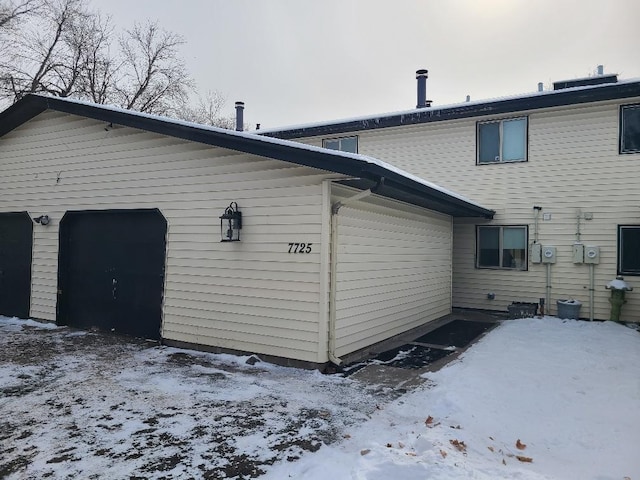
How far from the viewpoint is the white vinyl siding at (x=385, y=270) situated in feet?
19.9

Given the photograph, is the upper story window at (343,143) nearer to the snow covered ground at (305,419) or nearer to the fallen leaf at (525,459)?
the snow covered ground at (305,419)

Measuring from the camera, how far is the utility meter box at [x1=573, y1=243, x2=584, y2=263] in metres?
9.58

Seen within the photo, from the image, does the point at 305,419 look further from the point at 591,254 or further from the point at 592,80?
the point at 592,80

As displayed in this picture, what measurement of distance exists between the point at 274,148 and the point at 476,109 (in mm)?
7004

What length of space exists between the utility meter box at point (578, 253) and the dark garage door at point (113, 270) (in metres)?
8.76

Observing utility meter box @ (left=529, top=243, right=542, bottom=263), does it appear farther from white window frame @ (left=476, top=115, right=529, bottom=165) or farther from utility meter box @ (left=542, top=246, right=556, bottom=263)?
white window frame @ (left=476, top=115, right=529, bottom=165)

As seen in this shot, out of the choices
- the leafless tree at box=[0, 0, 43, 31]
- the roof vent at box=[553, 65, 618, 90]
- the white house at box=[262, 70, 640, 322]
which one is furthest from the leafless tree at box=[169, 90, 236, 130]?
the roof vent at box=[553, 65, 618, 90]

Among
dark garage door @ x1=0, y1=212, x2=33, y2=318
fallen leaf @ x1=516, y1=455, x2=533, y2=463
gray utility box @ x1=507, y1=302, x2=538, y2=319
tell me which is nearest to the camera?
fallen leaf @ x1=516, y1=455, x2=533, y2=463

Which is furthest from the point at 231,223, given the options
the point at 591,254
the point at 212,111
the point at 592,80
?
the point at 212,111

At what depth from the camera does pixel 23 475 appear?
2979mm

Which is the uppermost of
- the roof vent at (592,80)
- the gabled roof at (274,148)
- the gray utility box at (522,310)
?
the roof vent at (592,80)

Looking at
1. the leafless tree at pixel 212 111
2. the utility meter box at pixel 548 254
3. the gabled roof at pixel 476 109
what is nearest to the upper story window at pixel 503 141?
the gabled roof at pixel 476 109

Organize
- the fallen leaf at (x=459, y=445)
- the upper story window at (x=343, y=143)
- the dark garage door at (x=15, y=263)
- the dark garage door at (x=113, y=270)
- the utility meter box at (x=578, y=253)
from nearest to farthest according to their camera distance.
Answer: the fallen leaf at (x=459, y=445)
the dark garage door at (x=113, y=270)
the dark garage door at (x=15, y=263)
the utility meter box at (x=578, y=253)
the upper story window at (x=343, y=143)

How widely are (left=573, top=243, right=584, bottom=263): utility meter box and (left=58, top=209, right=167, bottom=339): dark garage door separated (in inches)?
345
